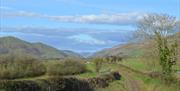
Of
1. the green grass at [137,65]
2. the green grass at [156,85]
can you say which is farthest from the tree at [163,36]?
the green grass at [137,65]

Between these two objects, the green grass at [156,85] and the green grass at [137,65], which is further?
the green grass at [137,65]

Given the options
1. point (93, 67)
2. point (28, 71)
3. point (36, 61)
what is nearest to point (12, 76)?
point (28, 71)

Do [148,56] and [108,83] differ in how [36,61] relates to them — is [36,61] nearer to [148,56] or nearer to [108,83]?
[108,83]

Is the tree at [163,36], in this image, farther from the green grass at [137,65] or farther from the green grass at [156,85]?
the green grass at [137,65]

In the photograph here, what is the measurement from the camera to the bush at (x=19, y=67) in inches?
2388

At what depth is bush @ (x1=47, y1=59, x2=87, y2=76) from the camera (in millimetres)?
76812

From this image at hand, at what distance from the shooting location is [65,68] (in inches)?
3292

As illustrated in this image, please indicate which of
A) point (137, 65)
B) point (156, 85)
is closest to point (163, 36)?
point (156, 85)

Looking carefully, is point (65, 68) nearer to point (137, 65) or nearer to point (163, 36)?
point (163, 36)

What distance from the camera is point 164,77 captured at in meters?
85.1

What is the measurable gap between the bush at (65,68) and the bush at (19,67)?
170 cm

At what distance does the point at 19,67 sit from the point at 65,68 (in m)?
17.2

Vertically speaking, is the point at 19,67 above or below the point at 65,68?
above

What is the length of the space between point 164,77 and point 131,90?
47.6 ft
